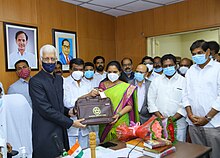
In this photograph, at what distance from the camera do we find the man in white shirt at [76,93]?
3000 millimetres

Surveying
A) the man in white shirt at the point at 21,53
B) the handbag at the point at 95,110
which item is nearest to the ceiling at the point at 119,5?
the man in white shirt at the point at 21,53

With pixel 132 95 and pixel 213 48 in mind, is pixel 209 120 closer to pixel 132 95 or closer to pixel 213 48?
pixel 132 95

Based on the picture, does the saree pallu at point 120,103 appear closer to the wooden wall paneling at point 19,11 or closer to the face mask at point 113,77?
the face mask at point 113,77

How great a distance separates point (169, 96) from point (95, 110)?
1.01 m

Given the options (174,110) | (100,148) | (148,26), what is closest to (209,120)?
(174,110)

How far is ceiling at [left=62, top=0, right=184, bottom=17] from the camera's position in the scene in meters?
4.47

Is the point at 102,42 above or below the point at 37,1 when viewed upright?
below

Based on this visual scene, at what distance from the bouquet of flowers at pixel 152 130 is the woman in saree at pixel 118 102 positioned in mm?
500

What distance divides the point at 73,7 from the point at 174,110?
3.00 meters

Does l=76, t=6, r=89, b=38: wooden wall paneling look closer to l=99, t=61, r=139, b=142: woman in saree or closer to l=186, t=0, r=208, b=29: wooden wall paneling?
l=186, t=0, r=208, b=29: wooden wall paneling

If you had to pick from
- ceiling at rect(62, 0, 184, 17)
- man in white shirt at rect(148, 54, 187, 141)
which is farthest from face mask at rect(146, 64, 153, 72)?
ceiling at rect(62, 0, 184, 17)

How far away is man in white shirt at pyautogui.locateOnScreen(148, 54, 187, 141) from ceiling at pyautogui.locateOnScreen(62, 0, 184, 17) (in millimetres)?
2057

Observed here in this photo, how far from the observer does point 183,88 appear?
2.72 m

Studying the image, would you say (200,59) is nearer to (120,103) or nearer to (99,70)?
(120,103)
